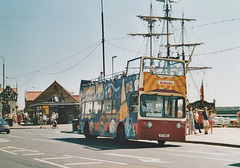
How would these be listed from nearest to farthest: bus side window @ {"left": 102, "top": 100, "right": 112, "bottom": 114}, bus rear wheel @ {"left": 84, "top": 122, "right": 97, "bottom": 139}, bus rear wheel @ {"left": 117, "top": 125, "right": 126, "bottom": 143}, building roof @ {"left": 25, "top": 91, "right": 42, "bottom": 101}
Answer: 1. bus rear wheel @ {"left": 117, "top": 125, "right": 126, "bottom": 143}
2. bus side window @ {"left": 102, "top": 100, "right": 112, "bottom": 114}
3. bus rear wheel @ {"left": 84, "top": 122, "right": 97, "bottom": 139}
4. building roof @ {"left": 25, "top": 91, "right": 42, "bottom": 101}

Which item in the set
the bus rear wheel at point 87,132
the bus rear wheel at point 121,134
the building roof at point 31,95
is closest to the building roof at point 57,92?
the building roof at point 31,95

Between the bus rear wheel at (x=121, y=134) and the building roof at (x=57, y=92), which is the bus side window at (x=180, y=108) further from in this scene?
the building roof at (x=57, y=92)

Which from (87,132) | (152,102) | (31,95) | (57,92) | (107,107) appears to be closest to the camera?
(152,102)

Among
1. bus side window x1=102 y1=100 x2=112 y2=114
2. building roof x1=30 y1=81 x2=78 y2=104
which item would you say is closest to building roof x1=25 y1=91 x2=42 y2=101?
building roof x1=30 y1=81 x2=78 y2=104

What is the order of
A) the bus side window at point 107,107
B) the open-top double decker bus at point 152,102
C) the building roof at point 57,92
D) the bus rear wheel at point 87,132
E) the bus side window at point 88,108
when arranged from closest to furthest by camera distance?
1. the open-top double decker bus at point 152,102
2. the bus side window at point 107,107
3. the bus side window at point 88,108
4. the bus rear wheel at point 87,132
5. the building roof at point 57,92

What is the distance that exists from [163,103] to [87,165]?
7683 mm

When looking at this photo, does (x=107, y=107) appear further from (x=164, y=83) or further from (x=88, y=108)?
(x=164, y=83)

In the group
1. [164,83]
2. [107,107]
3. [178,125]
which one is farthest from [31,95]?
[178,125]

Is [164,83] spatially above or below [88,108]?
above

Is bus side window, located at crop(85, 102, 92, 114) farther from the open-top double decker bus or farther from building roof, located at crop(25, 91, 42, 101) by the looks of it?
building roof, located at crop(25, 91, 42, 101)

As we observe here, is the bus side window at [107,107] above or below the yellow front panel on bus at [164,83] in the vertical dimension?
below

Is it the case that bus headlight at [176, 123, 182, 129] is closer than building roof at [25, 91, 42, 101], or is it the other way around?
bus headlight at [176, 123, 182, 129]

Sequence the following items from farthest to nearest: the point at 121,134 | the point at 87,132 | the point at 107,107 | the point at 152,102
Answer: the point at 87,132 < the point at 107,107 < the point at 121,134 < the point at 152,102

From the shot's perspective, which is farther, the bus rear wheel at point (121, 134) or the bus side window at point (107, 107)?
the bus side window at point (107, 107)
